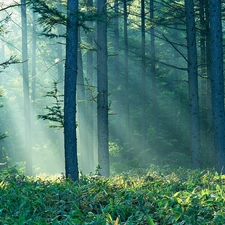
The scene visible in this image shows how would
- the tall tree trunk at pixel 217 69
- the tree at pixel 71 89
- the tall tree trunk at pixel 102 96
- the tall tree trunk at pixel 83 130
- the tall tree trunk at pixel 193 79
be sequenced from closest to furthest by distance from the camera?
the tree at pixel 71 89 → the tall tree trunk at pixel 217 69 → the tall tree trunk at pixel 102 96 → the tall tree trunk at pixel 193 79 → the tall tree trunk at pixel 83 130

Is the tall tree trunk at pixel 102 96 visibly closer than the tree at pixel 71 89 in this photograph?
No

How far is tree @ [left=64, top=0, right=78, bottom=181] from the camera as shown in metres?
10.7

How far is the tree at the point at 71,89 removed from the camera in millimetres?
10664

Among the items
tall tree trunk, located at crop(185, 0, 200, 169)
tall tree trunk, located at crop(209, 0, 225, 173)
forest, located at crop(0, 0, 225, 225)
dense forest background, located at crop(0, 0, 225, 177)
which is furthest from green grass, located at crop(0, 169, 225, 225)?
tall tree trunk, located at crop(185, 0, 200, 169)

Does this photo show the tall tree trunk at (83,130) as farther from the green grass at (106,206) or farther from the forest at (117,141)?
the green grass at (106,206)

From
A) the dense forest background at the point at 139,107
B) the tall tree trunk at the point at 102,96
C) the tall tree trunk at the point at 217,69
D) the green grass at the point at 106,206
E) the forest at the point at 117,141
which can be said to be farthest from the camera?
the dense forest background at the point at 139,107

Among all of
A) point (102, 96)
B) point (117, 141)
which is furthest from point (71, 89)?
point (117, 141)

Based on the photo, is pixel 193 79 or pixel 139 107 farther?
pixel 139 107

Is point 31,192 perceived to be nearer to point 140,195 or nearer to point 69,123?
point 140,195

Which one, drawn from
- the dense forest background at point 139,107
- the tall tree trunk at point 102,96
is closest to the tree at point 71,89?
the dense forest background at point 139,107

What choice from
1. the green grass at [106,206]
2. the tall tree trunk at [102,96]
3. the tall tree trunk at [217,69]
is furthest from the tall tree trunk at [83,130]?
the green grass at [106,206]

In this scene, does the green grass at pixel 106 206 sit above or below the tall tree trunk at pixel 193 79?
below

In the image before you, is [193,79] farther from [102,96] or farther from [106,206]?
[106,206]

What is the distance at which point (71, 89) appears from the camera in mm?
10664
